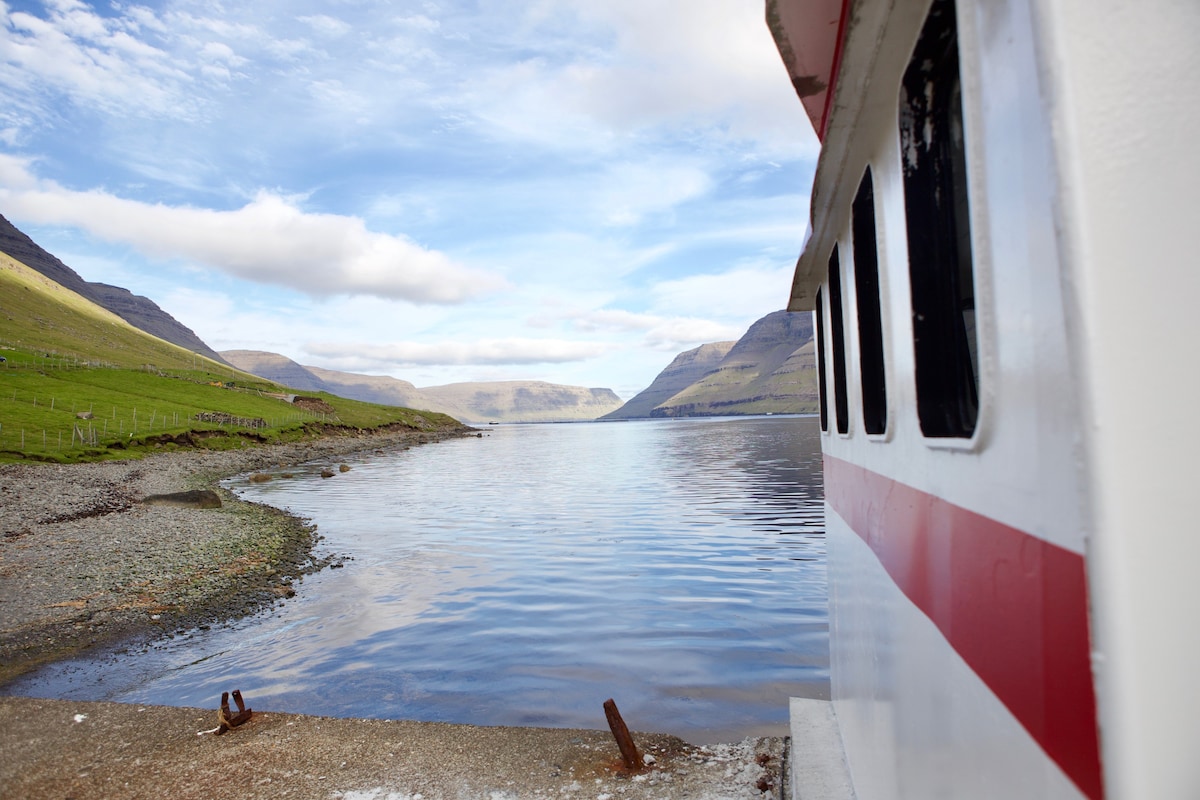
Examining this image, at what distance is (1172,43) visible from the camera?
123 cm

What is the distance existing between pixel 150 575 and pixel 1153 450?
19.0 meters

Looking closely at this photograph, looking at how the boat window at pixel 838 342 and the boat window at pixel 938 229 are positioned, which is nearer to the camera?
the boat window at pixel 938 229

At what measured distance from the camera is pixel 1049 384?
4.30 feet

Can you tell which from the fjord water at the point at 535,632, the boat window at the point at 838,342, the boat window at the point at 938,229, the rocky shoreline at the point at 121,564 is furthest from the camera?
the rocky shoreline at the point at 121,564

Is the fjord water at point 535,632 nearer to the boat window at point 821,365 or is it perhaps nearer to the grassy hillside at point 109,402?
the boat window at point 821,365

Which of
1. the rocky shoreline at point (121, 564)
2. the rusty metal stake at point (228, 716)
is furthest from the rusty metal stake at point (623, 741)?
the rocky shoreline at point (121, 564)

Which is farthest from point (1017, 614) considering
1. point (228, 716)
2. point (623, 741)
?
point (228, 716)

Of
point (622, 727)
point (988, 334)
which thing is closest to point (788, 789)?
point (622, 727)

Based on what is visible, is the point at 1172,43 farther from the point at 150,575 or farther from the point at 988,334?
the point at 150,575

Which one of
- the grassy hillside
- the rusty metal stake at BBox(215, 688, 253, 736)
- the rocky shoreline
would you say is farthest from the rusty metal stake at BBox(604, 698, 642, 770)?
the grassy hillside

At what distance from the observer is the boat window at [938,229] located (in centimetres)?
229

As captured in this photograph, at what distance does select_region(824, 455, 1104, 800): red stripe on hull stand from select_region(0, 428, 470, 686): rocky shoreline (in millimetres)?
12726

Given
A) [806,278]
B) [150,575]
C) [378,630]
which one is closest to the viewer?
[806,278]

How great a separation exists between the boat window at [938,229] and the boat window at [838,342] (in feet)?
7.61
